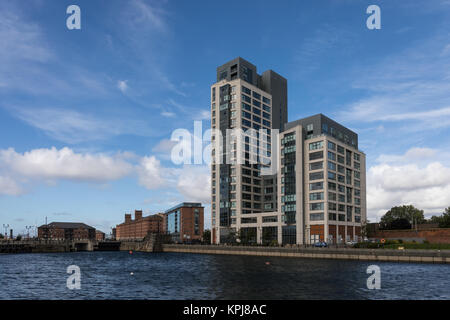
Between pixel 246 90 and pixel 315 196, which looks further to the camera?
pixel 246 90

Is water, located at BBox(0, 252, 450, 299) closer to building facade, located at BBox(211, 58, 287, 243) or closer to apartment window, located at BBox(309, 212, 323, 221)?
apartment window, located at BBox(309, 212, 323, 221)

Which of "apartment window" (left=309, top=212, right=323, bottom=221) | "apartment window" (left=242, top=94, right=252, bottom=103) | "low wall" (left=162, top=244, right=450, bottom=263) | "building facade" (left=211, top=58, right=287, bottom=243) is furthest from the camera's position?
"apartment window" (left=242, top=94, right=252, bottom=103)

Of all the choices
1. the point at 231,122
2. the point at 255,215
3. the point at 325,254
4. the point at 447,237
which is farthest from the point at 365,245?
the point at 231,122

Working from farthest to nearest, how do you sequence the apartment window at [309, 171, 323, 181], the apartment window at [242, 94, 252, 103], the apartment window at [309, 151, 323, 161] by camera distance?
1. the apartment window at [242, 94, 252, 103]
2. the apartment window at [309, 151, 323, 161]
3. the apartment window at [309, 171, 323, 181]

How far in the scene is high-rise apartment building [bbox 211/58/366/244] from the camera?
157250 mm

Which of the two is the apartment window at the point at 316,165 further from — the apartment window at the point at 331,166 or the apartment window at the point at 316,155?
the apartment window at the point at 331,166

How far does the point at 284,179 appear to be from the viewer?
164625 mm

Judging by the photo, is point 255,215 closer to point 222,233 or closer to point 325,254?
point 222,233

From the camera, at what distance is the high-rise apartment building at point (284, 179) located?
157m

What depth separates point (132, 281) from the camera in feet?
221

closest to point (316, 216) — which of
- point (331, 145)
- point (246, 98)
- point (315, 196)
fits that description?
point (315, 196)

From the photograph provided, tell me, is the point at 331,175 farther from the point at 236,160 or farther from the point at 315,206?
the point at 236,160

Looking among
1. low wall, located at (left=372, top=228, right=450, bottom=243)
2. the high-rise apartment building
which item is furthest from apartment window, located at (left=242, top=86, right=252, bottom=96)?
low wall, located at (left=372, top=228, right=450, bottom=243)

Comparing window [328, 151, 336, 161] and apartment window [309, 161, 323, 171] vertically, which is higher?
window [328, 151, 336, 161]
